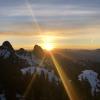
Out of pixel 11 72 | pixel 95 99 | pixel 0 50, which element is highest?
pixel 0 50

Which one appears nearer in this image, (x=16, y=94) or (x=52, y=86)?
(x=16, y=94)

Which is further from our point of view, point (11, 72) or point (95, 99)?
point (95, 99)

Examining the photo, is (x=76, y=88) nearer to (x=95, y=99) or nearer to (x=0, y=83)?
(x=95, y=99)

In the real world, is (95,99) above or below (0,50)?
below

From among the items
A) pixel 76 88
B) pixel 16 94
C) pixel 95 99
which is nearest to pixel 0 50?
pixel 76 88

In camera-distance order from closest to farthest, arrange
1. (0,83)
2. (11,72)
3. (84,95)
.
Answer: (0,83)
(11,72)
(84,95)

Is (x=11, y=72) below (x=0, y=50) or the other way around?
below

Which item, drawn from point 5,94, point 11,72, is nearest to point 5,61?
point 11,72

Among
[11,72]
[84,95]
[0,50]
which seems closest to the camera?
[11,72]

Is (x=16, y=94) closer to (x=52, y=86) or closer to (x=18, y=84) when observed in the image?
(x=18, y=84)
